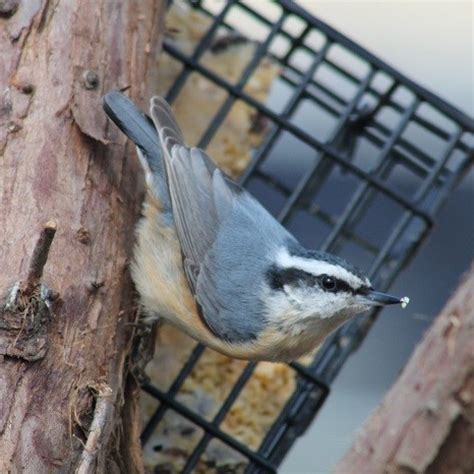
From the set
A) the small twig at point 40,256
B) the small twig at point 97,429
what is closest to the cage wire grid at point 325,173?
the small twig at point 97,429

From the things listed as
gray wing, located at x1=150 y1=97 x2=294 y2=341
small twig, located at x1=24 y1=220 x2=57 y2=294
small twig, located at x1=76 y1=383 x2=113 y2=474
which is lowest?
small twig, located at x1=76 y1=383 x2=113 y2=474

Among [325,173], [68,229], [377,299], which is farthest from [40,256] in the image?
[325,173]

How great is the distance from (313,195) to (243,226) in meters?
0.98

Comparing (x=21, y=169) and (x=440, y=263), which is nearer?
(x=21, y=169)

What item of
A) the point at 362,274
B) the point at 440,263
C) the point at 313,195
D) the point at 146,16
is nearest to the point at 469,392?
the point at 362,274

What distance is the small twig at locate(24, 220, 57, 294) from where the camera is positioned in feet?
8.98

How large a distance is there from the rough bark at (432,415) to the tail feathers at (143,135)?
193cm

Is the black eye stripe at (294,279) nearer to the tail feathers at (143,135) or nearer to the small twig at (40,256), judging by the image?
the tail feathers at (143,135)

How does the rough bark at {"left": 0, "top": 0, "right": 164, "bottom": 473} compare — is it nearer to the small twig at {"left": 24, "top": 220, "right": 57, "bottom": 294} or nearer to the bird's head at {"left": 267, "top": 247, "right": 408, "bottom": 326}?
the small twig at {"left": 24, "top": 220, "right": 57, "bottom": 294}

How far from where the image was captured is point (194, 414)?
169 inches

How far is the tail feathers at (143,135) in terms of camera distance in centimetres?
363

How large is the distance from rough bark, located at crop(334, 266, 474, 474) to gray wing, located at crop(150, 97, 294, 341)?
1891mm

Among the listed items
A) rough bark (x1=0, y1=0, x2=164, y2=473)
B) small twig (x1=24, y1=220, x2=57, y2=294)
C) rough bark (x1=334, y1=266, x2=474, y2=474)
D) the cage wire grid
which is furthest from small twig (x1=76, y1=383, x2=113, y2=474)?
rough bark (x1=334, y1=266, x2=474, y2=474)

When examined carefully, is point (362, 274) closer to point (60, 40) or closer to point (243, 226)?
point (243, 226)
